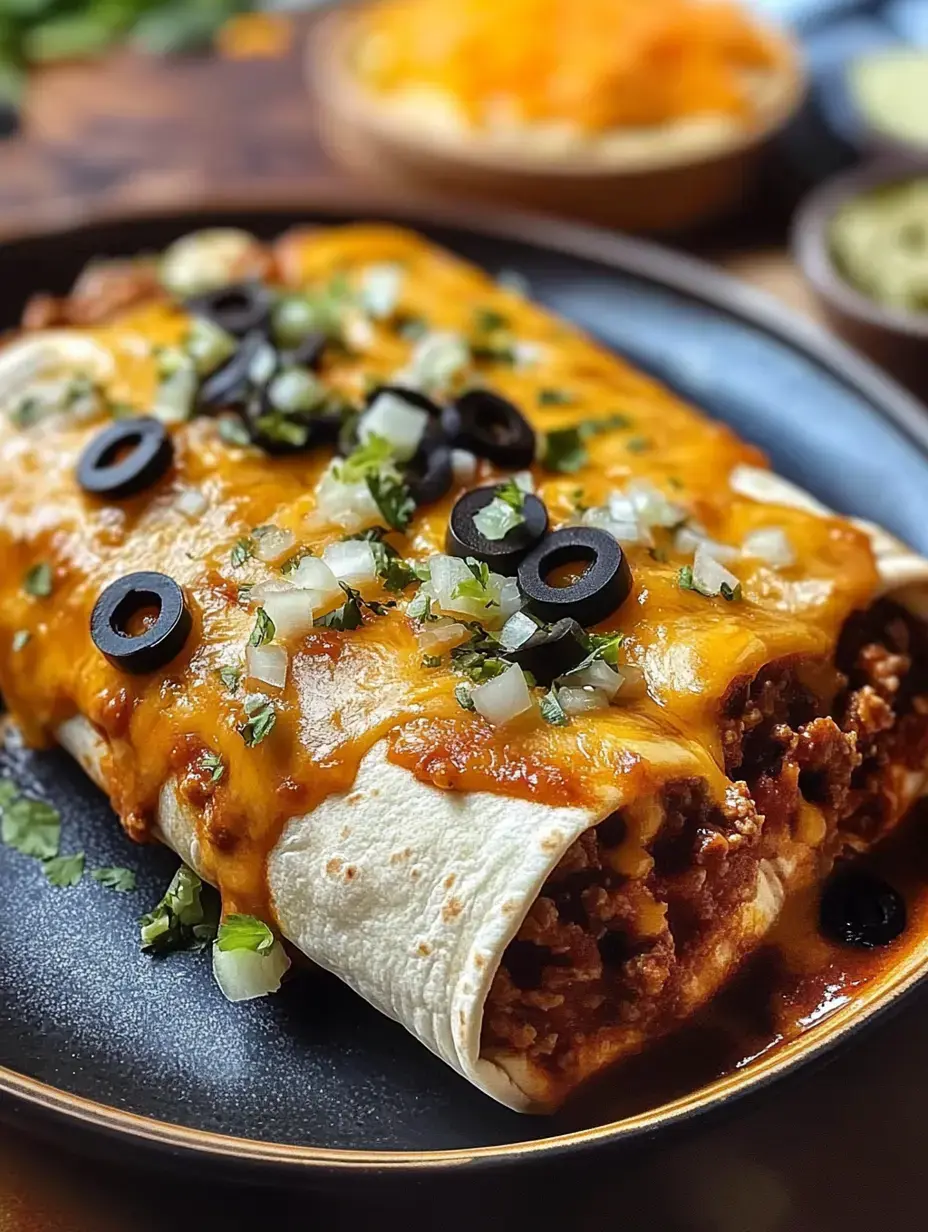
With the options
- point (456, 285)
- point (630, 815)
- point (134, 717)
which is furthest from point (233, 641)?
point (456, 285)

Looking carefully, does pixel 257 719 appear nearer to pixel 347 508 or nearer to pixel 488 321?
pixel 347 508

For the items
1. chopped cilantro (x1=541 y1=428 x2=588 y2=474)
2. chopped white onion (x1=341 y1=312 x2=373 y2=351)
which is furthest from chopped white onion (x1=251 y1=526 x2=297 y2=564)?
chopped white onion (x1=341 y1=312 x2=373 y2=351)

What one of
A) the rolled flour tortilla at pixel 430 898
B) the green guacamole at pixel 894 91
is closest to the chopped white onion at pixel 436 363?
the rolled flour tortilla at pixel 430 898

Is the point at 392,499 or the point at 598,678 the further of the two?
the point at 392,499

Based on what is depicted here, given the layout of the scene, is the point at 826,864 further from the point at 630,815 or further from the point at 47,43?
the point at 47,43

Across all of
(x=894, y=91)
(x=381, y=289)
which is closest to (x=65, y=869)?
(x=381, y=289)

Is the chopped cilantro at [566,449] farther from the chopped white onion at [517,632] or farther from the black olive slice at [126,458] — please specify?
the black olive slice at [126,458]

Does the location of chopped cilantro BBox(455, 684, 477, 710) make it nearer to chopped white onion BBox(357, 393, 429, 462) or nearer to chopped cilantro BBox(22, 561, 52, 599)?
chopped white onion BBox(357, 393, 429, 462)
